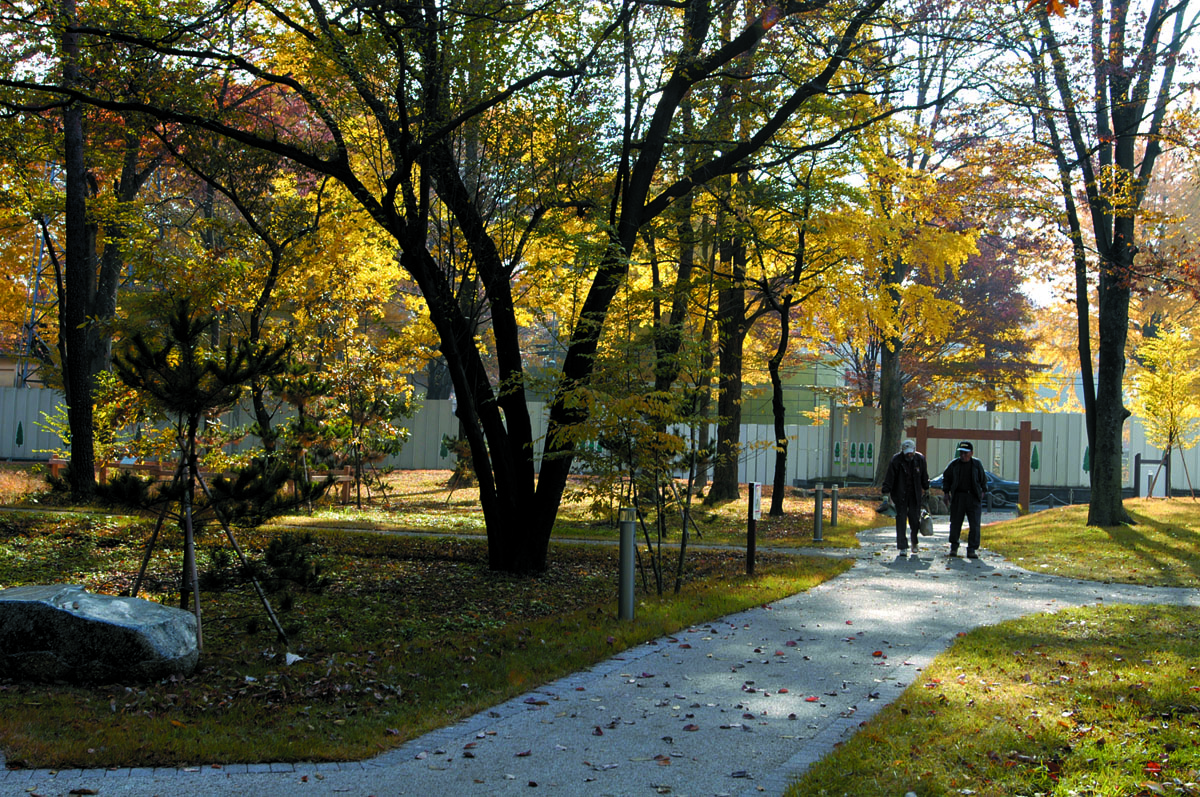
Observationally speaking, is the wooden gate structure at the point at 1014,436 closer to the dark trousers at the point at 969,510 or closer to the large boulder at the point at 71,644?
the dark trousers at the point at 969,510

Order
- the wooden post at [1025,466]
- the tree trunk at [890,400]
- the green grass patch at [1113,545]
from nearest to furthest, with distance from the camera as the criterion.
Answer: the green grass patch at [1113,545] < the wooden post at [1025,466] < the tree trunk at [890,400]

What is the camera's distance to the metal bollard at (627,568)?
845 cm

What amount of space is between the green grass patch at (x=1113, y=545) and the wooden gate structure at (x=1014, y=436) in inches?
155

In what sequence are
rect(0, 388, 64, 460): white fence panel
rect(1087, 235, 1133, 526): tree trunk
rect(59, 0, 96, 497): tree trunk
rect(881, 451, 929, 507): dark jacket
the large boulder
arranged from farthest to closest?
rect(0, 388, 64, 460): white fence panel → rect(1087, 235, 1133, 526): tree trunk → rect(59, 0, 96, 497): tree trunk → rect(881, 451, 929, 507): dark jacket → the large boulder

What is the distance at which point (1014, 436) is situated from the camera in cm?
2389

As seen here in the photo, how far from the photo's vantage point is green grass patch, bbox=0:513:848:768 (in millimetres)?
5035

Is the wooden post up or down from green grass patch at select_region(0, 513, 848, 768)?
up

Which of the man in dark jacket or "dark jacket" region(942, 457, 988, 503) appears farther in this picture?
the man in dark jacket

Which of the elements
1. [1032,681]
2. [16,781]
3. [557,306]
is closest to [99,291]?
[557,306]

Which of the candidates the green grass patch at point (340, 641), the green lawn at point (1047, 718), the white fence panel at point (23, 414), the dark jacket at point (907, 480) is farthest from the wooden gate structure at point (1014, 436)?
the white fence panel at point (23, 414)

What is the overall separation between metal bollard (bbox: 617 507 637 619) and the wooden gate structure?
53.5ft

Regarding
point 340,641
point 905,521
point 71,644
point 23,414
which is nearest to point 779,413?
point 905,521

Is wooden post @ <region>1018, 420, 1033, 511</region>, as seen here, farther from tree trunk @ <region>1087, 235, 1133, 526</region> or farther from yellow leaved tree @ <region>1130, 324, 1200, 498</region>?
tree trunk @ <region>1087, 235, 1133, 526</region>

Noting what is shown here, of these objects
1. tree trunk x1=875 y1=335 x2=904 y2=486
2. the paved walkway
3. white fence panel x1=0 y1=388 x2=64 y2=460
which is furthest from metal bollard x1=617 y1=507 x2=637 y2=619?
white fence panel x1=0 y1=388 x2=64 y2=460
